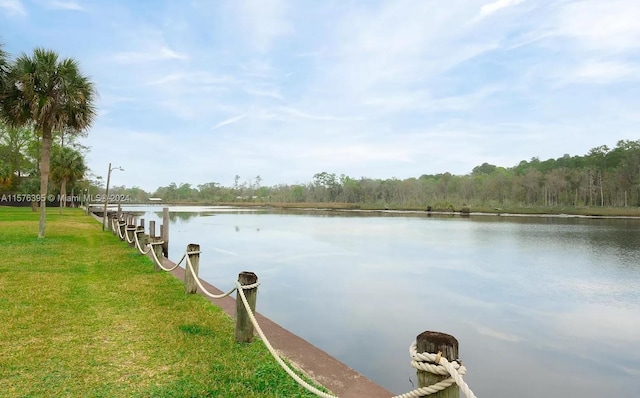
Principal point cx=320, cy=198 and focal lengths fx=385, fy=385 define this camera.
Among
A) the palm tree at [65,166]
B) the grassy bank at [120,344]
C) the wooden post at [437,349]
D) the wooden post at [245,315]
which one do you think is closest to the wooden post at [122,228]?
the grassy bank at [120,344]

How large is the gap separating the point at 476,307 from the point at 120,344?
27.3 ft

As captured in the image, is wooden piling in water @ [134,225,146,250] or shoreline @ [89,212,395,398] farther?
wooden piling in water @ [134,225,146,250]

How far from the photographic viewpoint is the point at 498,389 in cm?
577

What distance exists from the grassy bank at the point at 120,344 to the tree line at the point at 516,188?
7536 centimetres

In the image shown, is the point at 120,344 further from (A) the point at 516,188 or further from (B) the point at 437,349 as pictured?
(A) the point at 516,188

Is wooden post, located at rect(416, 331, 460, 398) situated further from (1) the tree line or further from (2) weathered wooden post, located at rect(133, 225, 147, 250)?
(1) the tree line

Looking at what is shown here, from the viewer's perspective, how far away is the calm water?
636 cm

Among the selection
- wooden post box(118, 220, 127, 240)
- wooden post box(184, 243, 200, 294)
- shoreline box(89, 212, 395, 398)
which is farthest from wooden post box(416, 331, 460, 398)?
wooden post box(118, 220, 127, 240)

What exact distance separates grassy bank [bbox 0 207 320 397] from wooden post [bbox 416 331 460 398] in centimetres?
183

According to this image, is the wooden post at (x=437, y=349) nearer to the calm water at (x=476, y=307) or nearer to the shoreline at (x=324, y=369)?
the shoreline at (x=324, y=369)

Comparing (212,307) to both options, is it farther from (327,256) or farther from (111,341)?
(327,256)

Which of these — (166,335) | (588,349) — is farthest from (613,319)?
(166,335)

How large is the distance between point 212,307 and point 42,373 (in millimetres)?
2830

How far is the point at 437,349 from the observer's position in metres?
2.11
